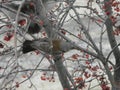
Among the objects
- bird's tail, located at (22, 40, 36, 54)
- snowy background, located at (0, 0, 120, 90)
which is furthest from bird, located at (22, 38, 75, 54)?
snowy background, located at (0, 0, 120, 90)

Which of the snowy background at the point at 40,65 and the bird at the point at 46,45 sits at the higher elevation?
the bird at the point at 46,45

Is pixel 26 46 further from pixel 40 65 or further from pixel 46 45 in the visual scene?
pixel 40 65

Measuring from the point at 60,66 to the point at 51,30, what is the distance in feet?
1.41

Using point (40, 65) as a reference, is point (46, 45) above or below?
above

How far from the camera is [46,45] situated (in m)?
2.05

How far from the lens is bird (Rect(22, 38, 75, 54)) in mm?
1985

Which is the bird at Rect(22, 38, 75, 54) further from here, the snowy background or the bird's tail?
the snowy background

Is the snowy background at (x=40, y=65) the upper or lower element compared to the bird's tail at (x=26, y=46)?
lower

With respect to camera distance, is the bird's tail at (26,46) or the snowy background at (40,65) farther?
the snowy background at (40,65)

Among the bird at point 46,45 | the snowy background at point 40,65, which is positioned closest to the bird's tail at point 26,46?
the bird at point 46,45

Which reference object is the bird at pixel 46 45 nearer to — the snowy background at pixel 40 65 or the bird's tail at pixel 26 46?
the bird's tail at pixel 26 46

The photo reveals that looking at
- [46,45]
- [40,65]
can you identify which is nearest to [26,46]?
[46,45]

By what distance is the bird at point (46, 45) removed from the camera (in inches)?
78.2

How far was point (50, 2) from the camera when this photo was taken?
8.80 ft
